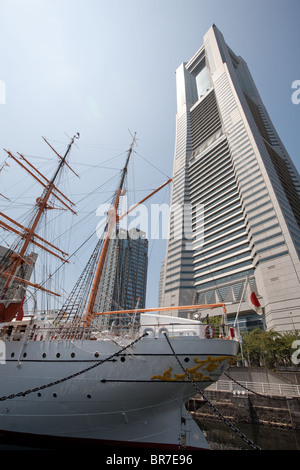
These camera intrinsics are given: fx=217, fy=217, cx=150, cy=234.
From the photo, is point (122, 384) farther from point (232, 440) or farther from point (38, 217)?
point (38, 217)

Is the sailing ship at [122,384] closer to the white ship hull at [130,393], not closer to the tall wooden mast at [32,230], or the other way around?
the white ship hull at [130,393]

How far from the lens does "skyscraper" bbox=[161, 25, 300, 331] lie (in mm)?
41719

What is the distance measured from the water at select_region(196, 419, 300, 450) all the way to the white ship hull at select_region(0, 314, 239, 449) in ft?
15.1

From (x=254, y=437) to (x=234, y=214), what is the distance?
159 ft

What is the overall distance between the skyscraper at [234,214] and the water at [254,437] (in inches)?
497

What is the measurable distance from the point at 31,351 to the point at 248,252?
156ft

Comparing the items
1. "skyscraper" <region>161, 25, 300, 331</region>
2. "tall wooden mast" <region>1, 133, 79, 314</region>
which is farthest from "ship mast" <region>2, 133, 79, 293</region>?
"skyscraper" <region>161, 25, 300, 331</region>

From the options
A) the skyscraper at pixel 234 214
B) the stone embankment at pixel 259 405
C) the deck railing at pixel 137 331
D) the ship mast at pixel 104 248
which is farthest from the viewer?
the skyscraper at pixel 234 214

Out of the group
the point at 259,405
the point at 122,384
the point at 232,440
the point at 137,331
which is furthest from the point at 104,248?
the point at 259,405

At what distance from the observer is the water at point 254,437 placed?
36.4 feet

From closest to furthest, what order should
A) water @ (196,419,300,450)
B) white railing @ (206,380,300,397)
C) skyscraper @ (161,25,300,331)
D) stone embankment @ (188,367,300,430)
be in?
1. water @ (196,419,300,450)
2. stone embankment @ (188,367,300,430)
3. white railing @ (206,380,300,397)
4. skyscraper @ (161,25,300,331)

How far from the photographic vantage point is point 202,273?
5666 centimetres

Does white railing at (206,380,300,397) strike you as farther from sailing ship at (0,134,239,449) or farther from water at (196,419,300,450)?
sailing ship at (0,134,239,449)

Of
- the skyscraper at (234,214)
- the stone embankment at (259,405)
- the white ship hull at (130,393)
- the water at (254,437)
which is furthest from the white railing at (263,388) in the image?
the white ship hull at (130,393)
